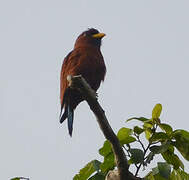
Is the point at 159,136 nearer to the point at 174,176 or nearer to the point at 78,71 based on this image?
the point at 174,176

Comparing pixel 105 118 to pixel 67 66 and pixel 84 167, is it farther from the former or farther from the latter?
pixel 67 66

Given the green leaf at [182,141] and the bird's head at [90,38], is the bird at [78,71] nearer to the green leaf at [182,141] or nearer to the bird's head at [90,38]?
the bird's head at [90,38]

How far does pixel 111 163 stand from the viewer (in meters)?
2.29

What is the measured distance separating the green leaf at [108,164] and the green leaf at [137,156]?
159 millimetres

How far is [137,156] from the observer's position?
214 centimetres

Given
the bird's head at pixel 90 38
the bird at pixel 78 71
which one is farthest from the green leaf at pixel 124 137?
the bird's head at pixel 90 38

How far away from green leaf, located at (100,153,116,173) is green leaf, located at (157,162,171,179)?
30 centimetres

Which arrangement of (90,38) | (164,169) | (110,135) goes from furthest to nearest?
(90,38), (110,135), (164,169)

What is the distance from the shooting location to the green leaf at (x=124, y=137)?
2254 mm

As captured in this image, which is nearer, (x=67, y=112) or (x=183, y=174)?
(x=183, y=174)

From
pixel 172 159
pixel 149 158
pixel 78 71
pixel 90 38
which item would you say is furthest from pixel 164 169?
pixel 90 38

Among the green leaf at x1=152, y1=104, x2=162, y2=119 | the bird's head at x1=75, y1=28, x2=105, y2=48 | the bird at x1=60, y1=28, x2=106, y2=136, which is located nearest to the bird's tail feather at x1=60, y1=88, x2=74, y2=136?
the bird at x1=60, y1=28, x2=106, y2=136

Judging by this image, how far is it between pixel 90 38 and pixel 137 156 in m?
3.39

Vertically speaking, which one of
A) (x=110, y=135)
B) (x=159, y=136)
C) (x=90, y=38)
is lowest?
(x=159, y=136)
